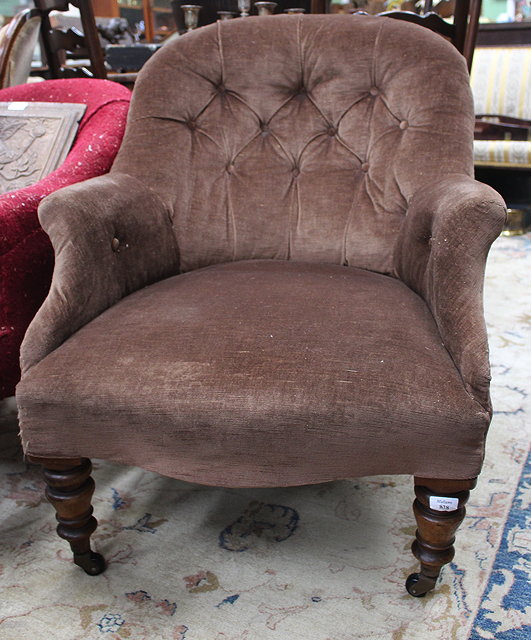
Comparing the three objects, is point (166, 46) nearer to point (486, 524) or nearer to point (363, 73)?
point (363, 73)

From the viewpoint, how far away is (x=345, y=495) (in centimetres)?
121

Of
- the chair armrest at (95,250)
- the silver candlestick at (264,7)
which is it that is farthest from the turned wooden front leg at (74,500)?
the silver candlestick at (264,7)

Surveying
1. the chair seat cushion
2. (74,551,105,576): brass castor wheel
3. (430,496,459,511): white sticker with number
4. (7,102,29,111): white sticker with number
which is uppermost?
(7,102,29,111): white sticker with number

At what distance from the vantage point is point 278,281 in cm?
112

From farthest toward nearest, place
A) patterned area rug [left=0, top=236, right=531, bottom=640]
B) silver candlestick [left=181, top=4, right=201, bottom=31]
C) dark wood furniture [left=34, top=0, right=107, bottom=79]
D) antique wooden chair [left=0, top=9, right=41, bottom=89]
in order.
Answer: dark wood furniture [left=34, top=0, right=107, bottom=79]
silver candlestick [left=181, top=4, right=201, bottom=31]
antique wooden chair [left=0, top=9, right=41, bottom=89]
patterned area rug [left=0, top=236, right=531, bottom=640]

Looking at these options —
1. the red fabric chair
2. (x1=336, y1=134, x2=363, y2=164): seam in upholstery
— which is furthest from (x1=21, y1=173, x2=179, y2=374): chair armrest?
(x1=336, y1=134, x2=363, y2=164): seam in upholstery

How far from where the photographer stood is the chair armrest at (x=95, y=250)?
3.04ft

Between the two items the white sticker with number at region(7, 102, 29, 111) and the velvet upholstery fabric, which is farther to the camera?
the white sticker with number at region(7, 102, 29, 111)

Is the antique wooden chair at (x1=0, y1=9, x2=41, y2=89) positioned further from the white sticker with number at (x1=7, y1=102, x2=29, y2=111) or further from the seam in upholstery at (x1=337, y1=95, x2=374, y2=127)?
the seam in upholstery at (x1=337, y1=95, x2=374, y2=127)

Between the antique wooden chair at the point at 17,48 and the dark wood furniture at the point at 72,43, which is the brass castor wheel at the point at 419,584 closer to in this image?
the antique wooden chair at the point at 17,48

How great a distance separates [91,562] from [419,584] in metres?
0.51

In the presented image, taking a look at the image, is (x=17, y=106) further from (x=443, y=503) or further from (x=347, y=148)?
(x=443, y=503)

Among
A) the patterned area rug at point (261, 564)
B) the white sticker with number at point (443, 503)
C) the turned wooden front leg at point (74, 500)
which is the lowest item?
the patterned area rug at point (261, 564)

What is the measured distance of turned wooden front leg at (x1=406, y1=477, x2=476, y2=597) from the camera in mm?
838
